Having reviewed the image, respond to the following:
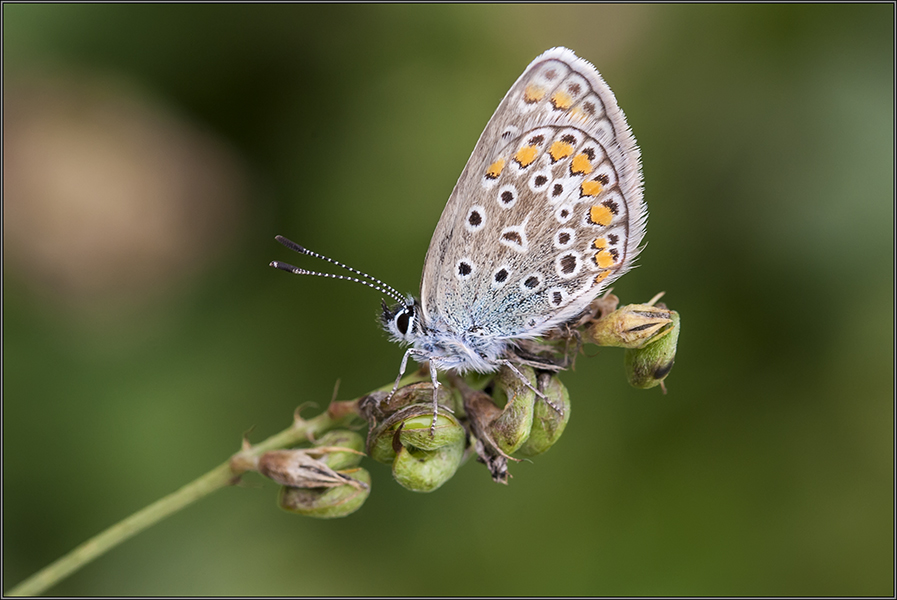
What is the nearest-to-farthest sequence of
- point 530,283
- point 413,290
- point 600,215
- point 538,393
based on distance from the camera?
1. point 538,393
2. point 600,215
3. point 530,283
4. point 413,290

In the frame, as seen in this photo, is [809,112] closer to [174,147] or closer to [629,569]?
[629,569]

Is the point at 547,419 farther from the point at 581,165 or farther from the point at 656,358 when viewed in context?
the point at 581,165

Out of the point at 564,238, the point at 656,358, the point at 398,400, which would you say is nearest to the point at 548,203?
the point at 564,238

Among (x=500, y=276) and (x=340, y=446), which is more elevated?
(x=500, y=276)

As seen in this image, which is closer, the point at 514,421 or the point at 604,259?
the point at 514,421

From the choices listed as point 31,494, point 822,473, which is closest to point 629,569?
point 822,473

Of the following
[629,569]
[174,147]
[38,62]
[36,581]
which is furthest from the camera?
[174,147]

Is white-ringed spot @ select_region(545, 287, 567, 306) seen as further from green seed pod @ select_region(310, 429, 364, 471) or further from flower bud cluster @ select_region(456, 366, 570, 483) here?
green seed pod @ select_region(310, 429, 364, 471)
